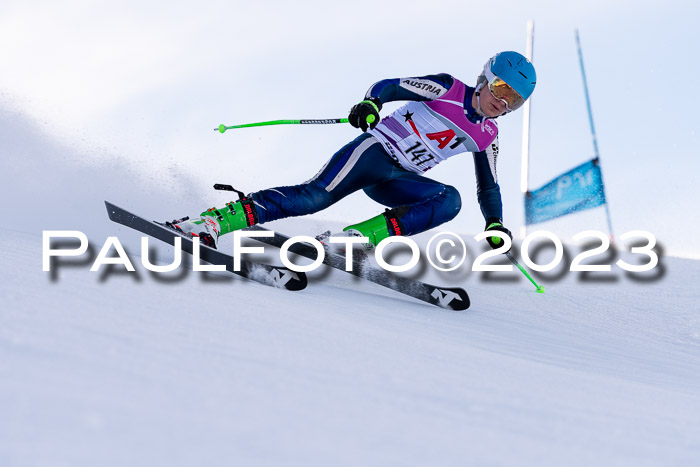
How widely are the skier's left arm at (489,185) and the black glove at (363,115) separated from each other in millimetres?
898

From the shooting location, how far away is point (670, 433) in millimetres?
1161

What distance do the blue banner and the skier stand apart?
439 cm

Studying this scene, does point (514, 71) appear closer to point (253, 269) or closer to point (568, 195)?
point (253, 269)

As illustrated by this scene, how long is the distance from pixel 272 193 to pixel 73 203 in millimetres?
2442

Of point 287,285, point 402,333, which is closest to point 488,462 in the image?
point 402,333

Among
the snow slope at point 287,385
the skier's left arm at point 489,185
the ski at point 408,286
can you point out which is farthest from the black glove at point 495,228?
the snow slope at point 287,385

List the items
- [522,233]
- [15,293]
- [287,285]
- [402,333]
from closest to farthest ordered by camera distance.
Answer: [15,293]
[402,333]
[287,285]
[522,233]

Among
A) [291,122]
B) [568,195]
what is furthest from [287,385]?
[568,195]

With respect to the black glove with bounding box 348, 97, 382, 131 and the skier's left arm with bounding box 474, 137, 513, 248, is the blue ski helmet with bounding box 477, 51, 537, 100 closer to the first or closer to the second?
the skier's left arm with bounding box 474, 137, 513, 248

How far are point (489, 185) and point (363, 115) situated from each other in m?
1.07

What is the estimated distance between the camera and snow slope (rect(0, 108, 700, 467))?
75 cm

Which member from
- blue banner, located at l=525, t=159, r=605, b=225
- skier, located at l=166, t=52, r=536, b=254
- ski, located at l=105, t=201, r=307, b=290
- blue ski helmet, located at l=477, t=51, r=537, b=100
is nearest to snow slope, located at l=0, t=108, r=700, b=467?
ski, located at l=105, t=201, r=307, b=290

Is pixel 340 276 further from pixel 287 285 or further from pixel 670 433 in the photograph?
pixel 670 433

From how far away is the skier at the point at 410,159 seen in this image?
11.5ft
